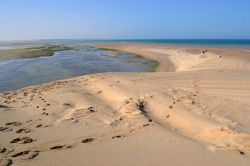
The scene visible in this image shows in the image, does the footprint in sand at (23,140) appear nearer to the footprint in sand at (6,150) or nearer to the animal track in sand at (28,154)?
the footprint in sand at (6,150)

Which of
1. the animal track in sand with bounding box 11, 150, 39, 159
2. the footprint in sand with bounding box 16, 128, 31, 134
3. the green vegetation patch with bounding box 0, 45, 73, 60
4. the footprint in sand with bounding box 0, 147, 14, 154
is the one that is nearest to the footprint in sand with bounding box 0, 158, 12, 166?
the animal track in sand with bounding box 11, 150, 39, 159

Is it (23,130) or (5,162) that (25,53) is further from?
(5,162)

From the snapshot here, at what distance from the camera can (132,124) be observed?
702cm

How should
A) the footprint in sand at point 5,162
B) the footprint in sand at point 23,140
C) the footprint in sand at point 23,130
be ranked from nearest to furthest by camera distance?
the footprint in sand at point 5,162, the footprint in sand at point 23,140, the footprint in sand at point 23,130

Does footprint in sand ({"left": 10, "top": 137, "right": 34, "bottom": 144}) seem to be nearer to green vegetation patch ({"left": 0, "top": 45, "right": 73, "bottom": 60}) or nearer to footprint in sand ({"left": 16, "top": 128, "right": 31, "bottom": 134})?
footprint in sand ({"left": 16, "top": 128, "right": 31, "bottom": 134})

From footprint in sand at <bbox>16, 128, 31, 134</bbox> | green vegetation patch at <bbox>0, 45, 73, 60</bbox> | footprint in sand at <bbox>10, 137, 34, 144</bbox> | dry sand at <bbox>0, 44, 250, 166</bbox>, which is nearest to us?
dry sand at <bbox>0, 44, 250, 166</bbox>

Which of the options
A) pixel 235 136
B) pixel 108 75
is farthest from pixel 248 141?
pixel 108 75

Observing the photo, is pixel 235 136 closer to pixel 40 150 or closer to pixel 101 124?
pixel 101 124

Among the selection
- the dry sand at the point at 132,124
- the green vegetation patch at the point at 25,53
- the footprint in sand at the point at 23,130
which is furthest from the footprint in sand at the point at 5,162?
the green vegetation patch at the point at 25,53

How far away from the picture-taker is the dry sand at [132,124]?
17.5 ft

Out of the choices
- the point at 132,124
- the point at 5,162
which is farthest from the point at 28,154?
the point at 132,124

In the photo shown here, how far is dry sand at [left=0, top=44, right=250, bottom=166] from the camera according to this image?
532 centimetres

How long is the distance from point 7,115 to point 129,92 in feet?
12.4

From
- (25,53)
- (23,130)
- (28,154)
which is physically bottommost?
(25,53)
